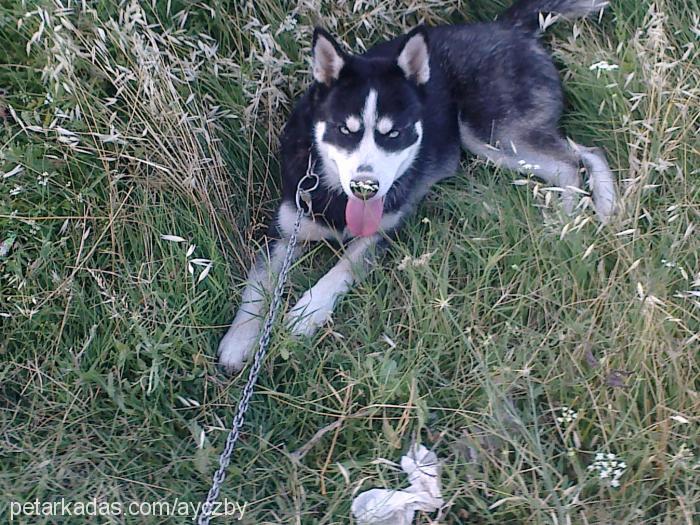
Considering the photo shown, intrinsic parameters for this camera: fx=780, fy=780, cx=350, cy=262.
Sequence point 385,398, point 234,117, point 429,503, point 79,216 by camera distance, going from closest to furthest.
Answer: point 429,503 < point 385,398 < point 79,216 < point 234,117

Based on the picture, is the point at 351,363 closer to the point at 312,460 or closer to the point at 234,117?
the point at 312,460

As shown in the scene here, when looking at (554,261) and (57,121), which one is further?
(57,121)

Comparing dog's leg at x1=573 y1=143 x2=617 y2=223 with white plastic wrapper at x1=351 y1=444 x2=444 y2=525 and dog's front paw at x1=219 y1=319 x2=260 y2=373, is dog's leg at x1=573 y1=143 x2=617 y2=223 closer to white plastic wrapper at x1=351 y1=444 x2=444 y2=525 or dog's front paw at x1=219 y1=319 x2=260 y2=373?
white plastic wrapper at x1=351 y1=444 x2=444 y2=525

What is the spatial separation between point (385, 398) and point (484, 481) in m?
0.42

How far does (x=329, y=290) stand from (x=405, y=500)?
932 millimetres

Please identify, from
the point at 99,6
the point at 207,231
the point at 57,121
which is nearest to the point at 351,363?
the point at 207,231

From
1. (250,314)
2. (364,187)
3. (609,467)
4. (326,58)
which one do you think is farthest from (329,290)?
(609,467)

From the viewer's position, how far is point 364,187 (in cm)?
289

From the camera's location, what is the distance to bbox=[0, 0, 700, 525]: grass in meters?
2.54

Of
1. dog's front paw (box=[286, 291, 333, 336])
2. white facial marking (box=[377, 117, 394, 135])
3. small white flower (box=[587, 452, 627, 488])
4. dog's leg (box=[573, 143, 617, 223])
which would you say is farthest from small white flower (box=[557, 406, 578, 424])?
white facial marking (box=[377, 117, 394, 135])

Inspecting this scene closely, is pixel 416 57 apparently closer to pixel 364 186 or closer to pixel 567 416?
pixel 364 186

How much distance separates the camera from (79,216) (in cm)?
308

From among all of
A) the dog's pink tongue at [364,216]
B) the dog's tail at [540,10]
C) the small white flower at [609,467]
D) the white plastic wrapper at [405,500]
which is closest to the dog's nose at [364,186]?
the dog's pink tongue at [364,216]

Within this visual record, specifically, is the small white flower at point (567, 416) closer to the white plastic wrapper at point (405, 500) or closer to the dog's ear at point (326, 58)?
the white plastic wrapper at point (405, 500)
